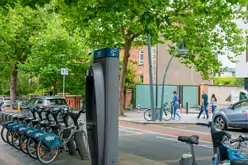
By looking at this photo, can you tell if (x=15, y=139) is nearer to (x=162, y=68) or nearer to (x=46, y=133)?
(x=46, y=133)

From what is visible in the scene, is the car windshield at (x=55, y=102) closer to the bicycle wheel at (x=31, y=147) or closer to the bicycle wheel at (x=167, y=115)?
the bicycle wheel at (x=167, y=115)

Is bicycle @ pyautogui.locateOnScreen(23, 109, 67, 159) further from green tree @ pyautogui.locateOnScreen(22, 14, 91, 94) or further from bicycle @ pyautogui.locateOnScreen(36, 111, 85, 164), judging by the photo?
green tree @ pyautogui.locateOnScreen(22, 14, 91, 94)

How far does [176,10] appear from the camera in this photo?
56.4 ft

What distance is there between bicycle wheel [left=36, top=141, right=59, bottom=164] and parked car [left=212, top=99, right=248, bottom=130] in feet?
27.2

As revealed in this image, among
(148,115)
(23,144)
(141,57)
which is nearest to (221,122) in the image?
(148,115)

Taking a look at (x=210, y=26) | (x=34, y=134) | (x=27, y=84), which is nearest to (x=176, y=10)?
Answer: (x=210, y=26)

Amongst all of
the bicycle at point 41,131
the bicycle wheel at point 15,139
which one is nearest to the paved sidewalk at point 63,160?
the bicycle at point 41,131

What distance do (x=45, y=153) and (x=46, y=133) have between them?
493 millimetres

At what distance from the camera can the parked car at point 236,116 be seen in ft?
47.2

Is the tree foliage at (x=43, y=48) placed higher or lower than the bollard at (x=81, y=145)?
higher

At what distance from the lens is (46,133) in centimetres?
780

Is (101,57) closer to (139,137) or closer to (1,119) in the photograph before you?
(139,137)

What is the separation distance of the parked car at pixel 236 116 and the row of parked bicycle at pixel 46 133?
7785mm

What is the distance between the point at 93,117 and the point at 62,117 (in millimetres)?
2575
